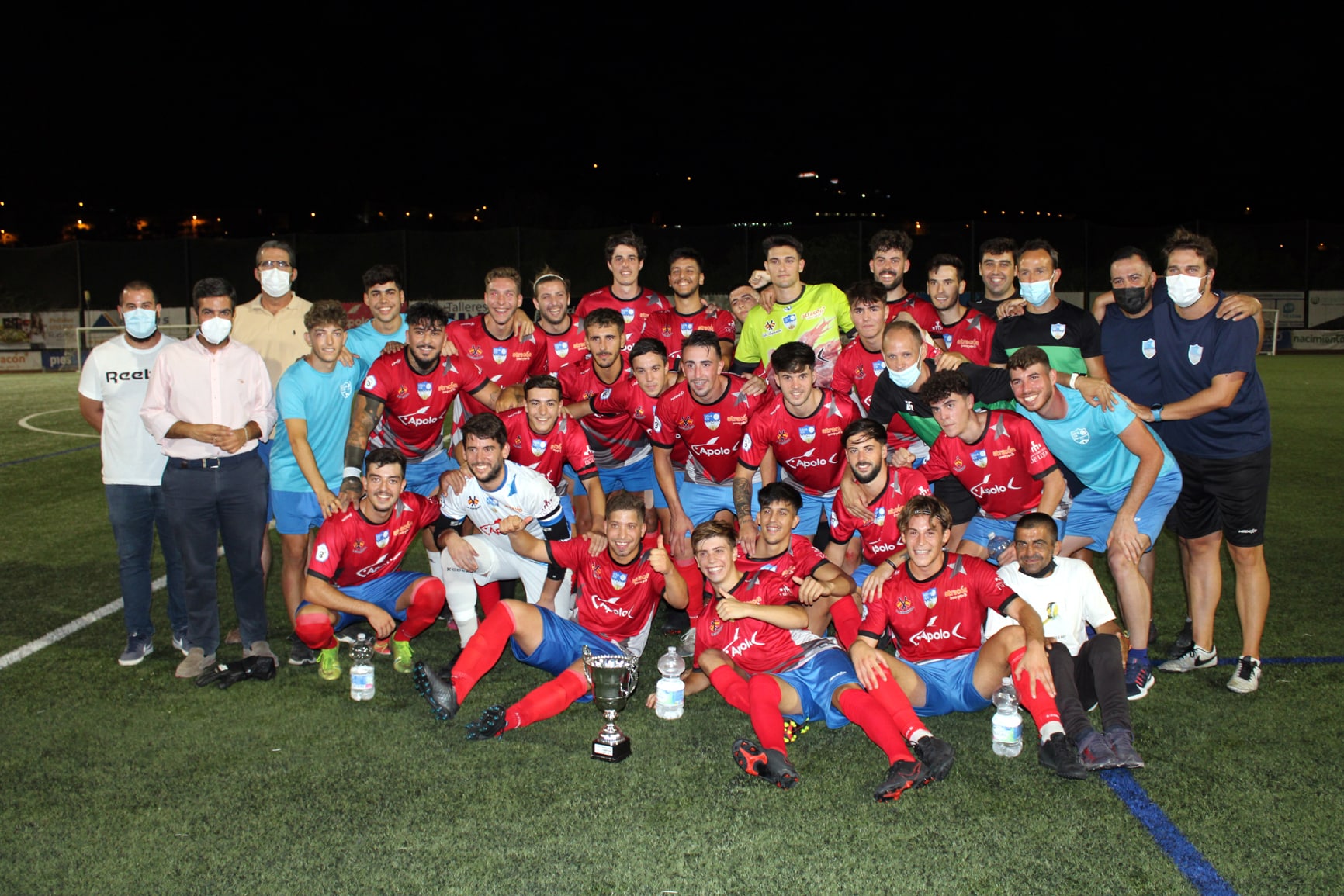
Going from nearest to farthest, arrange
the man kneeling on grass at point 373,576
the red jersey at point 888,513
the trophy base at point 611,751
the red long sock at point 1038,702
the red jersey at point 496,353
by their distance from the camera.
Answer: the red long sock at point 1038,702, the trophy base at point 611,751, the man kneeling on grass at point 373,576, the red jersey at point 888,513, the red jersey at point 496,353

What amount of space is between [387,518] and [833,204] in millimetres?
55606

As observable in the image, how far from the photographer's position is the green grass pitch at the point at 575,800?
337 cm

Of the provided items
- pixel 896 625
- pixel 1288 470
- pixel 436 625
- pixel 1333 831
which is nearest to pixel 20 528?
pixel 436 625

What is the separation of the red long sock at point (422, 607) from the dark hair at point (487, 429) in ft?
2.66

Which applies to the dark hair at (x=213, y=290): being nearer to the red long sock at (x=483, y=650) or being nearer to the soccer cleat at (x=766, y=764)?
the red long sock at (x=483, y=650)

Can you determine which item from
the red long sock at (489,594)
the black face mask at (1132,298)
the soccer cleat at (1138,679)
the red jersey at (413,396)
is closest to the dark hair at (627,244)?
the red jersey at (413,396)

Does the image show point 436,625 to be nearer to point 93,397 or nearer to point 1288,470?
point 93,397

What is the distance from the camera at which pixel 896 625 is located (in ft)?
15.3

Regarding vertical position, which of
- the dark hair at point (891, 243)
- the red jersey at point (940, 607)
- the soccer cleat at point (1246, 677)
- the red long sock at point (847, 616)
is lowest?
the soccer cleat at point (1246, 677)

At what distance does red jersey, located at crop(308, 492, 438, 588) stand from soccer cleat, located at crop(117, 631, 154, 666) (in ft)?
3.51

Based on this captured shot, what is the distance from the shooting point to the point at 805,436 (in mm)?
5801

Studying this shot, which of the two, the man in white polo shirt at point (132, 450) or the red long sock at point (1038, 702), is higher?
the man in white polo shirt at point (132, 450)

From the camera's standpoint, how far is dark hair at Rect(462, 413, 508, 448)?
18.0 feet

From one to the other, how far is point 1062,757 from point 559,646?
2281mm
